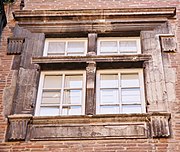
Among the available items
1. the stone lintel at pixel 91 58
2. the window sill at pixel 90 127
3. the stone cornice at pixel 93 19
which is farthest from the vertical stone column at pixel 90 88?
the stone cornice at pixel 93 19

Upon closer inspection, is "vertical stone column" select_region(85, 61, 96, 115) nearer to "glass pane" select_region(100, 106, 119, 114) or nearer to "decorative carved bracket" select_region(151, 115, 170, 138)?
"glass pane" select_region(100, 106, 119, 114)

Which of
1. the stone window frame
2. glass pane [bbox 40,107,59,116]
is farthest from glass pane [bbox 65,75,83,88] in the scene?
glass pane [bbox 40,107,59,116]

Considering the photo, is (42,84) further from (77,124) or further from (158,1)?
(158,1)

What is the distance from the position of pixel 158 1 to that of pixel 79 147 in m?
4.04

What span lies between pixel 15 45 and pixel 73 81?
4.43ft

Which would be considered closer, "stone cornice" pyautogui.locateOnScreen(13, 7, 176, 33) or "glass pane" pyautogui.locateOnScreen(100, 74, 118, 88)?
"glass pane" pyautogui.locateOnScreen(100, 74, 118, 88)

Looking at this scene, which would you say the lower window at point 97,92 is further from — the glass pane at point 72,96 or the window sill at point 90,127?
the window sill at point 90,127

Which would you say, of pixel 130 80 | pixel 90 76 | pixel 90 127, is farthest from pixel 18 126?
pixel 130 80

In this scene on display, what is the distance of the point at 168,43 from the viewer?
7.73 metres

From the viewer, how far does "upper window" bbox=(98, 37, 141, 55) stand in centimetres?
789

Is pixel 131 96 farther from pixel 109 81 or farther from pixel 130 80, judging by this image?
pixel 109 81

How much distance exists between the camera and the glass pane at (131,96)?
7.02 metres

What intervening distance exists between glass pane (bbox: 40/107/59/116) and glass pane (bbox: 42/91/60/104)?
0.13 metres

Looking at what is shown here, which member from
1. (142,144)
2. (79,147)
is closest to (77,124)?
(79,147)
